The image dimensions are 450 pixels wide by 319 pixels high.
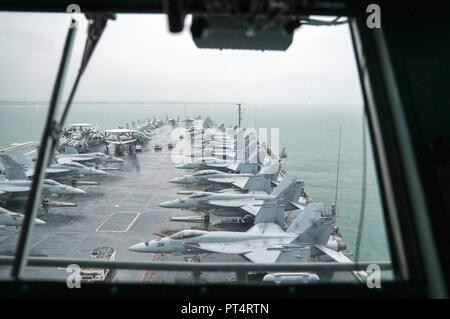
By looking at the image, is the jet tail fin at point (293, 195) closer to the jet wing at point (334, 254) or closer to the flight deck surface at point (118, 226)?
the flight deck surface at point (118, 226)

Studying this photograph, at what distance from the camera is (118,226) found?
73.4ft

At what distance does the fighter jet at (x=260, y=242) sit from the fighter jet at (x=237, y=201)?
5514mm

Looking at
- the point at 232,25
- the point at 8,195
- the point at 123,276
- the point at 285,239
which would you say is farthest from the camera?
the point at 8,195

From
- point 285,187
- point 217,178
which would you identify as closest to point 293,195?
point 285,187

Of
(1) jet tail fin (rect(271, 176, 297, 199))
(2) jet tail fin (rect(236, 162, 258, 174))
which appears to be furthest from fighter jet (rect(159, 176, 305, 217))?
(2) jet tail fin (rect(236, 162, 258, 174))

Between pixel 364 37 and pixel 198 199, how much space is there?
21.9 meters

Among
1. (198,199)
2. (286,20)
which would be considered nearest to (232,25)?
(286,20)

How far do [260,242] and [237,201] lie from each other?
7076 mm

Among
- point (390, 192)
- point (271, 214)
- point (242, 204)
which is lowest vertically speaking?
point (271, 214)

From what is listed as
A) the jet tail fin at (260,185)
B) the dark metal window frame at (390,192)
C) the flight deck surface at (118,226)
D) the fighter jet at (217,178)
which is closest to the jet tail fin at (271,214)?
the flight deck surface at (118,226)

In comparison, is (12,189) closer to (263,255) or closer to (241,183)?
(241,183)

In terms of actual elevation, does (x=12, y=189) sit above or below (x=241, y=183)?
below
